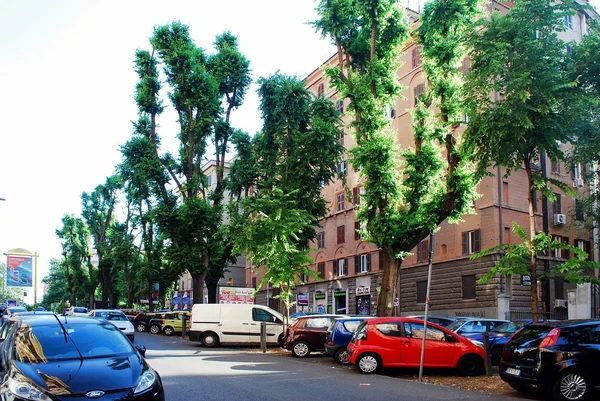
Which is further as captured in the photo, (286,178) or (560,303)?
(560,303)

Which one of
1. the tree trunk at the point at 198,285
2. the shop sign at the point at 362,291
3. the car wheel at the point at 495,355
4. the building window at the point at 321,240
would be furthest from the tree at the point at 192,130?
the car wheel at the point at 495,355

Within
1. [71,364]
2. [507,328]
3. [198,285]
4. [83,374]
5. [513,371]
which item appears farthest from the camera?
[198,285]

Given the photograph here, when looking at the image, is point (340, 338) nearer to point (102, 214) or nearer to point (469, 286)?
point (469, 286)

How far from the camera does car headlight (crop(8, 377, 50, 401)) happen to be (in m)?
6.99

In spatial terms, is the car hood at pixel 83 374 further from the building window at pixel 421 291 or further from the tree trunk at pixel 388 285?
the building window at pixel 421 291

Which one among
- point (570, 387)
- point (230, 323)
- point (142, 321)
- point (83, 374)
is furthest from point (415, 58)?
point (83, 374)

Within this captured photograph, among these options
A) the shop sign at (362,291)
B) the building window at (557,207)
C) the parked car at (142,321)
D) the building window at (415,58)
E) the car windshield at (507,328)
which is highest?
the building window at (415,58)

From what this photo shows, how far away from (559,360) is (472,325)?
29.7 feet

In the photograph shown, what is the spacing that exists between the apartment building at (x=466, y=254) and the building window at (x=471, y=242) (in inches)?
2.3

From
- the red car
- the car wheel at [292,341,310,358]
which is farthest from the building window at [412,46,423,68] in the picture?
the red car

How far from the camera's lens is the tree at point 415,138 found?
72.9 ft

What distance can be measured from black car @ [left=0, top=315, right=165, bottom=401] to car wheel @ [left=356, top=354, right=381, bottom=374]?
7.89 metres

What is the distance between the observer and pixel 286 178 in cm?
2939

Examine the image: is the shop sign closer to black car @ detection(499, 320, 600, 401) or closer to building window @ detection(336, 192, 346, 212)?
building window @ detection(336, 192, 346, 212)
